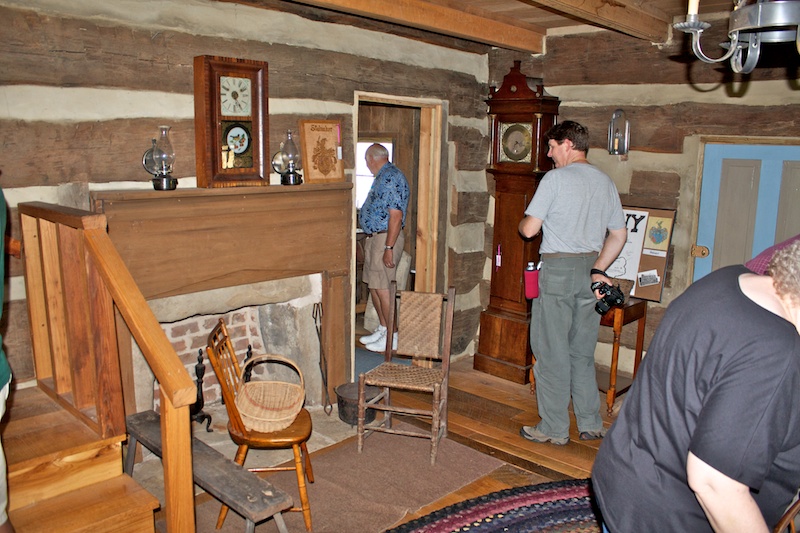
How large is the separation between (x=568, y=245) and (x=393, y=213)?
67.1 inches

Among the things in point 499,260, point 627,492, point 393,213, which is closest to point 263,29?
point 393,213

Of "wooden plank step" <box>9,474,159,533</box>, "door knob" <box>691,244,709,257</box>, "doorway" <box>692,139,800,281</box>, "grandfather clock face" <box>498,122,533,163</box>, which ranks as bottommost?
"wooden plank step" <box>9,474,159,533</box>

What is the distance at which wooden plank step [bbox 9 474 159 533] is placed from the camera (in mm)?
2361

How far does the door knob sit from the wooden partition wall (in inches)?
85.7

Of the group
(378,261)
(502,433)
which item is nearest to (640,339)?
(502,433)

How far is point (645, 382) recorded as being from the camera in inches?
67.3

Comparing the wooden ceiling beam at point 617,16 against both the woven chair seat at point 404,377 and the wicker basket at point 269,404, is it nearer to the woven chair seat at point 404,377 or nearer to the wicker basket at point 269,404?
the woven chair seat at point 404,377

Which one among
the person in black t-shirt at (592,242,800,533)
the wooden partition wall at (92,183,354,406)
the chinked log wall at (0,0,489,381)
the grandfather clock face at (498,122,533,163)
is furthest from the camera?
the grandfather clock face at (498,122,533,163)

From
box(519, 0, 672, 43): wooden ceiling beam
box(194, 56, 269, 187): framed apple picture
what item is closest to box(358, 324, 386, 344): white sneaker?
box(194, 56, 269, 187): framed apple picture

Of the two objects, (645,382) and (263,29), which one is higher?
(263,29)

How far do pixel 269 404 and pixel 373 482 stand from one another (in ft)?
2.22

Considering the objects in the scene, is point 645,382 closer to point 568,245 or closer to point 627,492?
point 627,492

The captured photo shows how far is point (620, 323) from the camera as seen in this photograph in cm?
411

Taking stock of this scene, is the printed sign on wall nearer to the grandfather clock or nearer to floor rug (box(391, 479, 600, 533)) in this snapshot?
the grandfather clock
